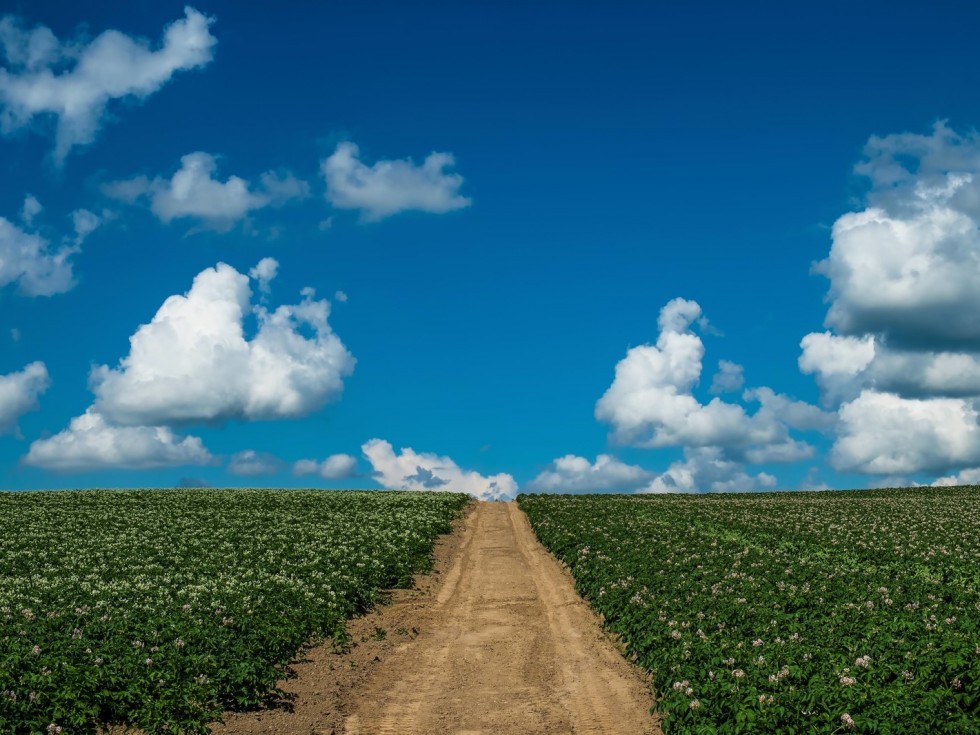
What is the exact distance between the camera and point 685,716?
1364cm

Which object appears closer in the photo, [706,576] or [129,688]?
[129,688]

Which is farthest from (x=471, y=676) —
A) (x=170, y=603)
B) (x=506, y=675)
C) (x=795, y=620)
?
(x=170, y=603)

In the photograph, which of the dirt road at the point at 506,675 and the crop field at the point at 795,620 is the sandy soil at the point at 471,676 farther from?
the crop field at the point at 795,620

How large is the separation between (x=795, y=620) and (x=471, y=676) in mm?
7708

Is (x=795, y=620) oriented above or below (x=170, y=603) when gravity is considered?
below

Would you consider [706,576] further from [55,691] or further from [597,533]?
[55,691]

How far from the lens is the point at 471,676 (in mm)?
18000

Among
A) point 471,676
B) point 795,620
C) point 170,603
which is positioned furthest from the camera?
point 170,603

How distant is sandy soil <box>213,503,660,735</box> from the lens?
15.0 m

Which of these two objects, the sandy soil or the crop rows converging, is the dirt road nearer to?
the sandy soil

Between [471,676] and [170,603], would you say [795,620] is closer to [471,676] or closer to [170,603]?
[471,676]

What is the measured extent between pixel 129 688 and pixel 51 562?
18659 mm

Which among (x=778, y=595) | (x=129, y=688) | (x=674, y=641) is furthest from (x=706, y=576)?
(x=129, y=688)

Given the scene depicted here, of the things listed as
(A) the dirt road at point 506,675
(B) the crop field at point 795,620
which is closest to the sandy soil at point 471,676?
(A) the dirt road at point 506,675
